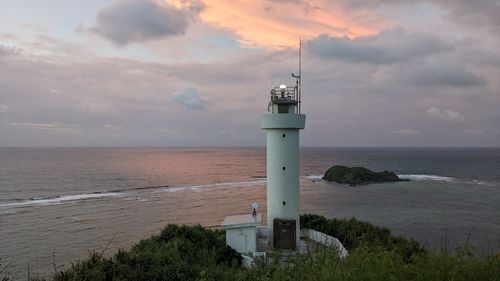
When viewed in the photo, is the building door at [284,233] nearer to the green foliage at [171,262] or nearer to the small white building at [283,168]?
the small white building at [283,168]

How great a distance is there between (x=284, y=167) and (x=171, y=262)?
655 centimetres

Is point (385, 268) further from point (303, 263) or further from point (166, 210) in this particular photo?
point (166, 210)

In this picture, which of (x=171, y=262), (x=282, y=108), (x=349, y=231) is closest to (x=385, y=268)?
(x=171, y=262)

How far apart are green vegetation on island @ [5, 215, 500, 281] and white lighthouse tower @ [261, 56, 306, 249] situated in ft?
7.96

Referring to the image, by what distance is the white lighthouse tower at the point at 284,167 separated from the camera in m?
15.0

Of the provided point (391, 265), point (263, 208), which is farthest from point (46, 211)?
point (391, 265)

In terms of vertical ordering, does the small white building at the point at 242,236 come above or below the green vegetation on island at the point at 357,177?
above

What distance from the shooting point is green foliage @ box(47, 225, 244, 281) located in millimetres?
8086

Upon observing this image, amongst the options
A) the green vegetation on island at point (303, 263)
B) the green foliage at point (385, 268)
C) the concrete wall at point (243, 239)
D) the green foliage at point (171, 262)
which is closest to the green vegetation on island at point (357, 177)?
the green vegetation on island at point (303, 263)

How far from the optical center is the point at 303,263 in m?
4.39

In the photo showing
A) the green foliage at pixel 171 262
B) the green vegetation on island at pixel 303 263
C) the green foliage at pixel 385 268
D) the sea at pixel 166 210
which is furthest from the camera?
the sea at pixel 166 210

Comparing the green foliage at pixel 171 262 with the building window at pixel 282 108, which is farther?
the building window at pixel 282 108

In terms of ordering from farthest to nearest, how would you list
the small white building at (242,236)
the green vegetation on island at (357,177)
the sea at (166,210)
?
1. the green vegetation on island at (357,177)
2. the sea at (166,210)
3. the small white building at (242,236)

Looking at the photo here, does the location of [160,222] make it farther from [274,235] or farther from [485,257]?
[485,257]
